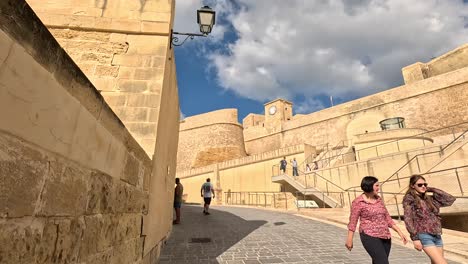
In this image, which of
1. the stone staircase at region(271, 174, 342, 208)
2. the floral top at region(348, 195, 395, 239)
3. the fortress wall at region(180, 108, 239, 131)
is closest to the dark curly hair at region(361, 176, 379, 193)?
the floral top at region(348, 195, 395, 239)

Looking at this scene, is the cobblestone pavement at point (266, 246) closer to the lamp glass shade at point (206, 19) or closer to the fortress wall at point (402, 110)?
the lamp glass shade at point (206, 19)

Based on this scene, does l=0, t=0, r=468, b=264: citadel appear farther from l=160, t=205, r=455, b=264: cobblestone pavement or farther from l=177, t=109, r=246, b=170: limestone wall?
l=177, t=109, r=246, b=170: limestone wall

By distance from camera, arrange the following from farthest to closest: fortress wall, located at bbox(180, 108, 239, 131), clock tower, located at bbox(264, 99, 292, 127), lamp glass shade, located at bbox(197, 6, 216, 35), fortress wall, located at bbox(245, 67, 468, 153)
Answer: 1. fortress wall, located at bbox(180, 108, 239, 131)
2. clock tower, located at bbox(264, 99, 292, 127)
3. fortress wall, located at bbox(245, 67, 468, 153)
4. lamp glass shade, located at bbox(197, 6, 216, 35)

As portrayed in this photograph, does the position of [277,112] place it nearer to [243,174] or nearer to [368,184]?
[243,174]

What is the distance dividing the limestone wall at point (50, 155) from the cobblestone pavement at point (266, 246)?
3.33 m

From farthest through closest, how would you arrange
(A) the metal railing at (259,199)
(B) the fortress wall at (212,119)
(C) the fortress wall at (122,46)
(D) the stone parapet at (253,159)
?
(B) the fortress wall at (212,119), (D) the stone parapet at (253,159), (A) the metal railing at (259,199), (C) the fortress wall at (122,46)

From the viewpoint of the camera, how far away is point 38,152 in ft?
4.40

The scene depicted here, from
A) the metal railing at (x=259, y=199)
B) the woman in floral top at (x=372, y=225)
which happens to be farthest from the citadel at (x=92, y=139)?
the metal railing at (x=259, y=199)

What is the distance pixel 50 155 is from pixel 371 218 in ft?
11.4

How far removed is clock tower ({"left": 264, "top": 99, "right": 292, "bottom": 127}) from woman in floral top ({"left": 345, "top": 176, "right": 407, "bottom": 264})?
34.7 metres

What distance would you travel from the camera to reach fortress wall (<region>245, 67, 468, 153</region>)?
24.0 metres

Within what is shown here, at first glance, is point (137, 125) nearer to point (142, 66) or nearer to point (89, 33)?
point (142, 66)

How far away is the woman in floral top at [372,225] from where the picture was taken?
322 cm

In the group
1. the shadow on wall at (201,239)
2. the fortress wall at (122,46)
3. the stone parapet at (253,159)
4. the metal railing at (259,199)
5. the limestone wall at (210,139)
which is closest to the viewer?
the fortress wall at (122,46)
